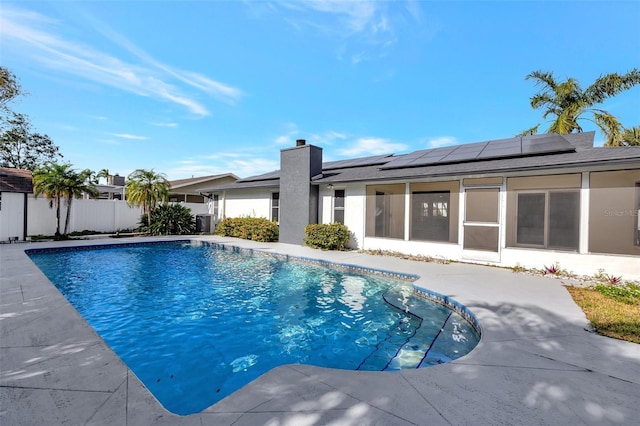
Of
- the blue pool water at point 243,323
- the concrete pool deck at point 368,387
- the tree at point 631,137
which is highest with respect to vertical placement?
the tree at point 631,137

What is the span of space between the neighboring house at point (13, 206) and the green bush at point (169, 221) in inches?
201

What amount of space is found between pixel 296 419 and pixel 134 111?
1755cm

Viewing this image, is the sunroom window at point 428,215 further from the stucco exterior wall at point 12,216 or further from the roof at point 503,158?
the stucco exterior wall at point 12,216

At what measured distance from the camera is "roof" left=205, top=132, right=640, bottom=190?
23.1 feet

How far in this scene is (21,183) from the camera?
44.1 ft

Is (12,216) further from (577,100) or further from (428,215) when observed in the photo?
(577,100)

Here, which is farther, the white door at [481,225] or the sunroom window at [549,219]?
the white door at [481,225]

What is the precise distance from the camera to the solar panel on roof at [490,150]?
8.66 m

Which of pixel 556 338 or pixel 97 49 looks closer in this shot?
pixel 556 338

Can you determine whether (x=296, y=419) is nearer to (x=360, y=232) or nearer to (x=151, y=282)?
(x=151, y=282)

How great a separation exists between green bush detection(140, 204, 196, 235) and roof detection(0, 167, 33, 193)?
5183 millimetres

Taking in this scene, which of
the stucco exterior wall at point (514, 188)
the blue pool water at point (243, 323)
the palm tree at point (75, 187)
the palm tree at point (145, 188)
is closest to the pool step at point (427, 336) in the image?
the blue pool water at point (243, 323)

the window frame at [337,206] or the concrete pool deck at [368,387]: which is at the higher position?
the window frame at [337,206]

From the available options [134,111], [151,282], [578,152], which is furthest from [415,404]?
[134,111]
